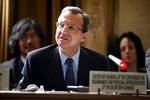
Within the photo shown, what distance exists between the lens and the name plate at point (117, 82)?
5.02 feet

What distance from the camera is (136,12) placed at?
3682mm

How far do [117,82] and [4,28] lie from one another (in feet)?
7.14

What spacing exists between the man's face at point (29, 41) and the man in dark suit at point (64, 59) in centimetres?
73

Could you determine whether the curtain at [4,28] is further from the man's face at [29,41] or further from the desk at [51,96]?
the desk at [51,96]

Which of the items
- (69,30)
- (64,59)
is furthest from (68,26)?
(64,59)

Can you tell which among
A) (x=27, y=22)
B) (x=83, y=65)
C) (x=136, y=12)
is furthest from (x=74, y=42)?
(x=136, y=12)

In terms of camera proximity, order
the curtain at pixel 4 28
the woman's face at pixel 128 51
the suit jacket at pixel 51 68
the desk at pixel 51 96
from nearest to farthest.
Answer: the desk at pixel 51 96 < the suit jacket at pixel 51 68 < the woman's face at pixel 128 51 < the curtain at pixel 4 28

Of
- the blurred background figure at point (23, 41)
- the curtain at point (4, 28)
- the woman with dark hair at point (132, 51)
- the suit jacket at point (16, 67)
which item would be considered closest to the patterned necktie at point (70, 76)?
the suit jacket at point (16, 67)

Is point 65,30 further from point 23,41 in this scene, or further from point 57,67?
point 23,41

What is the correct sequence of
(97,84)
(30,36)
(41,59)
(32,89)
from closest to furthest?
(97,84) → (32,89) → (41,59) → (30,36)

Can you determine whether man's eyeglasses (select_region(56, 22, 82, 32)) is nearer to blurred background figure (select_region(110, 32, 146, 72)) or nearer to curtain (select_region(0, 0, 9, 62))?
blurred background figure (select_region(110, 32, 146, 72))

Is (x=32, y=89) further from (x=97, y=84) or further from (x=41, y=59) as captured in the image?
(x=41, y=59)

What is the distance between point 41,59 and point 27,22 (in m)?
1.07

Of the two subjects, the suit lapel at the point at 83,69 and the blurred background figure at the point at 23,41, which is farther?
the blurred background figure at the point at 23,41
